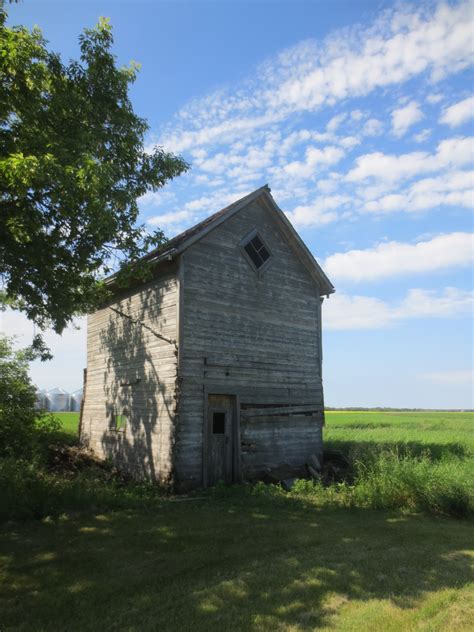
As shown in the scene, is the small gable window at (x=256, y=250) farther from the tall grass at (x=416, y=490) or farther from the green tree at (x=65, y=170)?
the tall grass at (x=416, y=490)

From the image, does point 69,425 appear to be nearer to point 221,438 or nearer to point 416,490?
point 221,438

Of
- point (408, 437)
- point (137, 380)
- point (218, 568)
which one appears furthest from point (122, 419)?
point (408, 437)

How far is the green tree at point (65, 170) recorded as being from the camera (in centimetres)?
1004

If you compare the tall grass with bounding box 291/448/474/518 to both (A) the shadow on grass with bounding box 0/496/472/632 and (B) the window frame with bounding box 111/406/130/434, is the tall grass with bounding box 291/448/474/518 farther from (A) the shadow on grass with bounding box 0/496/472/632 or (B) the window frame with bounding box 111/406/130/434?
(B) the window frame with bounding box 111/406/130/434

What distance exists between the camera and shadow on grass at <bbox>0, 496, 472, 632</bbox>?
6039 mm

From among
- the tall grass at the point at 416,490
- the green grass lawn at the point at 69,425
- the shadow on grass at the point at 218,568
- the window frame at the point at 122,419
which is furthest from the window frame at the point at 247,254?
the shadow on grass at the point at 218,568

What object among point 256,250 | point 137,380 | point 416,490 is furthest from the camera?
point 256,250

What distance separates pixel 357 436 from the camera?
2906cm

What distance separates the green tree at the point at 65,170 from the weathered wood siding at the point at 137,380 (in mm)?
2595

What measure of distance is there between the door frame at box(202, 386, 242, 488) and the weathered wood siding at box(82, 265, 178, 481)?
107 centimetres

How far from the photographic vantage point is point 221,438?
15.6 meters

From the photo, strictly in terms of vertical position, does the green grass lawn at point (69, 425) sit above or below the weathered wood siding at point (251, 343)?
below

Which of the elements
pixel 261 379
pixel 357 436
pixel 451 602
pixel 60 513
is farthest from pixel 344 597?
pixel 357 436

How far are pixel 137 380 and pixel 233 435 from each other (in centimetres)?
367
